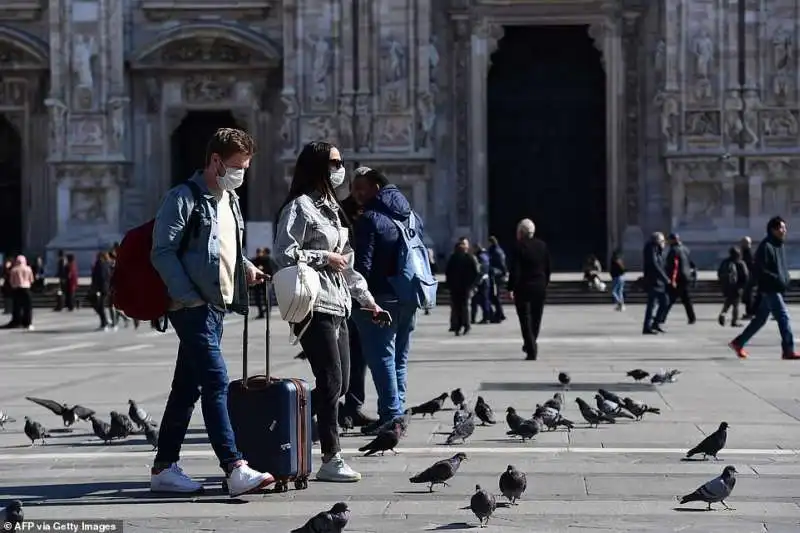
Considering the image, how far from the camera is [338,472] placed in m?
9.93

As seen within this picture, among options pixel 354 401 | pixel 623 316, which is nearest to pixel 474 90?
pixel 623 316

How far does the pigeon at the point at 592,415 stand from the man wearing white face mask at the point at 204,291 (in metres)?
3.93

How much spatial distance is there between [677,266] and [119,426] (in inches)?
721

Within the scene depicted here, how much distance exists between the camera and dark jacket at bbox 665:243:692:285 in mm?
28922

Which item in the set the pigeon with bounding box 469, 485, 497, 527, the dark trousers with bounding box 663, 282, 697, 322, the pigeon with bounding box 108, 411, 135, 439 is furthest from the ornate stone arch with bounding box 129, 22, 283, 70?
the pigeon with bounding box 469, 485, 497, 527

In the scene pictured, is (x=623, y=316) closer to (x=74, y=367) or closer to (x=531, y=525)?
(x=74, y=367)

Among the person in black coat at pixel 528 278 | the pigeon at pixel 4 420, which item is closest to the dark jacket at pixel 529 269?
the person in black coat at pixel 528 278

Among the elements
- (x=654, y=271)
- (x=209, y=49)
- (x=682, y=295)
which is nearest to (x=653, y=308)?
(x=654, y=271)

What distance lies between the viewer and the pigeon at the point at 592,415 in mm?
12727

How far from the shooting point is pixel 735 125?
1599 inches

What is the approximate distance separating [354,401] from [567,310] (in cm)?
2276

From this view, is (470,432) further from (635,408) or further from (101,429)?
(101,429)

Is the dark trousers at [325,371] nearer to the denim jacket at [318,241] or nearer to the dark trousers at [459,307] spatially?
the denim jacket at [318,241]

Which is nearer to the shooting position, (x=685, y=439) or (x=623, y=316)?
(x=685, y=439)
